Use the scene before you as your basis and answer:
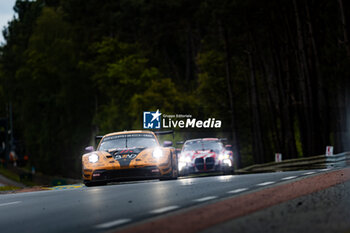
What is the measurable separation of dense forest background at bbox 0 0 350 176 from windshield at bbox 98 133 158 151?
652 inches

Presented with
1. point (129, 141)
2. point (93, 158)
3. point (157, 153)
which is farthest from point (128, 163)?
point (129, 141)

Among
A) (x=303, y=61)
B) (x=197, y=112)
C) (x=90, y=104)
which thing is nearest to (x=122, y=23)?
(x=90, y=104)

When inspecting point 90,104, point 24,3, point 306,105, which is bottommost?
point 306,105

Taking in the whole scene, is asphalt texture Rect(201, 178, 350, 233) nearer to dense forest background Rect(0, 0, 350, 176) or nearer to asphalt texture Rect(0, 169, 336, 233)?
asphalt texture Rect(0, 169, 336, 233)

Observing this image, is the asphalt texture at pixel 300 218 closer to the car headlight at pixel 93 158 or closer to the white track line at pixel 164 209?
the white track line at pixel 164 209

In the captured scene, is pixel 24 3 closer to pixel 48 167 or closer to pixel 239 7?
pixel 48 167

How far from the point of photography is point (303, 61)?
3850 cm

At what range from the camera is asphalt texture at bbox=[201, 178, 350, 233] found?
8.34 metres

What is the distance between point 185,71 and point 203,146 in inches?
2258

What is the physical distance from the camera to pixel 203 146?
26.8 meters

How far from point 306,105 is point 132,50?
3390cm

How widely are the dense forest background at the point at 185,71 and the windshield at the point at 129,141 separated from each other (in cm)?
1656

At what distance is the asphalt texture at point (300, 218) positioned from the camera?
8.34 meters

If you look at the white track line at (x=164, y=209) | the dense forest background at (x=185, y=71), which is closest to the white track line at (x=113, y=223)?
the white track line at (x=164, y=209)
